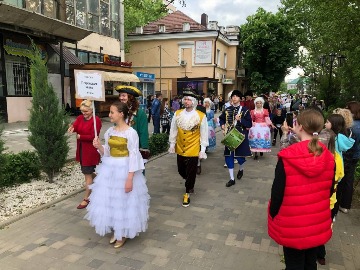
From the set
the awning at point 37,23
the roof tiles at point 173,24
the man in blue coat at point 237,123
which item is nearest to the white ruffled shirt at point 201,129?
the man in blue coat at point 237,123

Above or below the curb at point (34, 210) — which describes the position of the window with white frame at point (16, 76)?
above

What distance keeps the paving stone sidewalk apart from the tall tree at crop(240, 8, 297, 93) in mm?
29032

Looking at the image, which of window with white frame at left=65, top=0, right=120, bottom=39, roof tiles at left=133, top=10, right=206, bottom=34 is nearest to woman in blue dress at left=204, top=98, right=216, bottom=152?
window with white frame at left=65, top=0, right=120, bottom=39

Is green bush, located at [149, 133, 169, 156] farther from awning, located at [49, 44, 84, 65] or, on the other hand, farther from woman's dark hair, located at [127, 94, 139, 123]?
awning, located at [49, 44, 84, 65]

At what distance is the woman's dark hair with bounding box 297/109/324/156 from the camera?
2.22 m

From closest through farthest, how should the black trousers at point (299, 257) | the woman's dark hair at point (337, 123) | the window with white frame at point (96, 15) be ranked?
the black trousers at point (299, 257) → the woman's dark hair at point (337, 123) → the window with white frame at point (96, 15)

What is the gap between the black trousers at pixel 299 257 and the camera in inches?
97.0

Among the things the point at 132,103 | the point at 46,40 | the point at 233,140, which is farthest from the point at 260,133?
the point at 46,40

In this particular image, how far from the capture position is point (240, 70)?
3653 centimetres

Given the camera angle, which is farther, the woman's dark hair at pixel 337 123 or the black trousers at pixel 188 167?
the black trousers at pixel 188 167

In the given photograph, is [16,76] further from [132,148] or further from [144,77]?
[132,148]

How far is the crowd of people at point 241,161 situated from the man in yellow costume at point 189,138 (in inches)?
0.7

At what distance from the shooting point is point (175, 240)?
3.96 meters

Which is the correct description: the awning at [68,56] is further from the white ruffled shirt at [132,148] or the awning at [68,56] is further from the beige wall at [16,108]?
the white ruffled shirt at [132,148]
